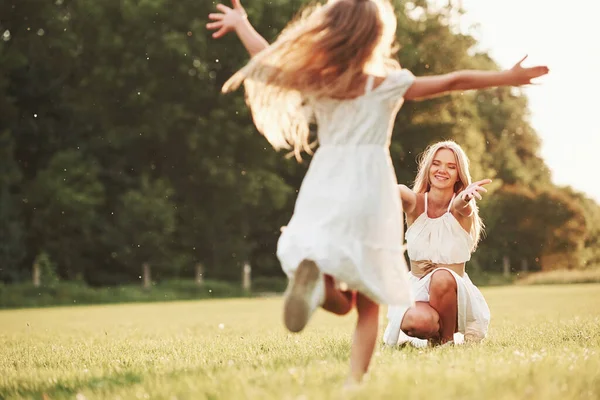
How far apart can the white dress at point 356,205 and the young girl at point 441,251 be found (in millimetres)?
2243

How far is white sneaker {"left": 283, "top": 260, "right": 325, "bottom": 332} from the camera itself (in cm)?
352

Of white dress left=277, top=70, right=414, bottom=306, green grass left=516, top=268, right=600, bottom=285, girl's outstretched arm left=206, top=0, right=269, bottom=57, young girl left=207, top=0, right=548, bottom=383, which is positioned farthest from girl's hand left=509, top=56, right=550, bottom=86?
green grass left=516, top=268, right=600, bottom=285

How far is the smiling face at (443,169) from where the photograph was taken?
6262 mm

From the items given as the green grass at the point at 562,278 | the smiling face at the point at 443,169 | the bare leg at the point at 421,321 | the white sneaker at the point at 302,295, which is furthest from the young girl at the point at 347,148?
the green grass at the point at 562,278

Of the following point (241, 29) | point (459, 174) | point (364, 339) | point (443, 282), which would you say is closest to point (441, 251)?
point (443, 282)

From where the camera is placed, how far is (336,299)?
376 centimetres

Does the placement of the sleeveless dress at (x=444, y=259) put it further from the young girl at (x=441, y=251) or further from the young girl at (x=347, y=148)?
the young girl at (x=347, y=148)

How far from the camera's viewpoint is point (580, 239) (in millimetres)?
36719

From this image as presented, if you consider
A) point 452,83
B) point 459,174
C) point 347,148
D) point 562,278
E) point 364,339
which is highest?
point 452,83

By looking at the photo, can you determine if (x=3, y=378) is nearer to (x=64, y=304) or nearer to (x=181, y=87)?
(x=64, y=304)

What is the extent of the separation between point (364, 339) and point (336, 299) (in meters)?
0.23

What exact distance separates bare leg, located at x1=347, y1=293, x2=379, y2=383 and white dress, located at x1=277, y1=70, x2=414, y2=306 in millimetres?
209

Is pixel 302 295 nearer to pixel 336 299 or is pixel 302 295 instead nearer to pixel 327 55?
pixel 336 299

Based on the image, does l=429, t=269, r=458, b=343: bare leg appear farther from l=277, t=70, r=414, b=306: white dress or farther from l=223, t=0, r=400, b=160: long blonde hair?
l=223, t=0, r=400, b=160: long blonde hair
